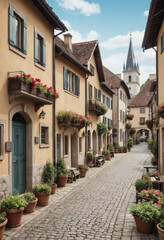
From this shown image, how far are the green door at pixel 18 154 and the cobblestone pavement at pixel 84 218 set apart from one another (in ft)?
4.35

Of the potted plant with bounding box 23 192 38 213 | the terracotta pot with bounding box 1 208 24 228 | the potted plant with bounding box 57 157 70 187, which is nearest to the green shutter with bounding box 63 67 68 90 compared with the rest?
the potted plant with bounding box 57 157 70 187

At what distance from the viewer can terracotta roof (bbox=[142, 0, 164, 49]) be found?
34.2ft

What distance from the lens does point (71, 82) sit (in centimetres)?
1493

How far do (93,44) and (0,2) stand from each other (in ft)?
41.7

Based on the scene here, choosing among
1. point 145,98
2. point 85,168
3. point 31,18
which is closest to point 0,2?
point 31,18

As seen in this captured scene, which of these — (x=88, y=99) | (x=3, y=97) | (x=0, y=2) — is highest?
(x=0, y=2)

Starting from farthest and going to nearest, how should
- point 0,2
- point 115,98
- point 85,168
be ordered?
point 115,98 → point 85,168 → point 0,2

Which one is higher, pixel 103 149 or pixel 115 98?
pixel 115 98

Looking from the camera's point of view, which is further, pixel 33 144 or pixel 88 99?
pixel 88 99

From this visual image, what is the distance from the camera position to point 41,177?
10.1 meters

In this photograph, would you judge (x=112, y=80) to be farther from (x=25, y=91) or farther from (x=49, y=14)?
(x=25, y=91)

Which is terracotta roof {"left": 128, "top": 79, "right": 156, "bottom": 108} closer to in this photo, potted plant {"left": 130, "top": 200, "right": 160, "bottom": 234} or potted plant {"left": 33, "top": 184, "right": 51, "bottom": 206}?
potted plant {"left": 33, "top": 184, "right": 51, "bottom": 206}

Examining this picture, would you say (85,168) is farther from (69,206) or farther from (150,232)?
Result: (150,232)

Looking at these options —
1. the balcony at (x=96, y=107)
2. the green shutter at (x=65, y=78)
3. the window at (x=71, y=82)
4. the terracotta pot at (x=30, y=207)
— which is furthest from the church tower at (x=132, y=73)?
the terracotta pot at (x=30, y=207)
